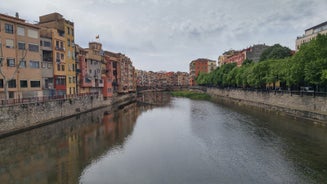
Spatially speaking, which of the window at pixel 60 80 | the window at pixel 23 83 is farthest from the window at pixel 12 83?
the window at pixel 60 80

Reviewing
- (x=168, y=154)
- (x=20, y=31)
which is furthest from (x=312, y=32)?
(x=20, y=31)

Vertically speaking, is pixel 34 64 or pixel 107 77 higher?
pixel 34 64

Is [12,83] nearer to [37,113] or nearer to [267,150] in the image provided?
[37,113]

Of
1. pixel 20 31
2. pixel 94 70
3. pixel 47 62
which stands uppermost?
pixel 20 31

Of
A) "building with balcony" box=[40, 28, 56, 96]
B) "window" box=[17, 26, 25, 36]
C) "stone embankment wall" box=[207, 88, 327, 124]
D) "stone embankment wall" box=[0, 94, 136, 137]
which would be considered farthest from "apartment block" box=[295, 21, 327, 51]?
"window" box=[17, 26, 25, 36]

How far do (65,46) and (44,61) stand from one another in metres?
6.86

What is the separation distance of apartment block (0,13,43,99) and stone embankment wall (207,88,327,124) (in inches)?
1922

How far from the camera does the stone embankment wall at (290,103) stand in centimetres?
3662

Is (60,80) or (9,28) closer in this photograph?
(9,28)

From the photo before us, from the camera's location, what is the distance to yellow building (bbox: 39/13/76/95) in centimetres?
4731

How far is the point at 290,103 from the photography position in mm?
45969

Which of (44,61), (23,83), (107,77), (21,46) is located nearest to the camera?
(21,46)

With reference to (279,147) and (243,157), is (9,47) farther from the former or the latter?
(279,147)

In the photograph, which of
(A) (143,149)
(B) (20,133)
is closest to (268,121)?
(A) (143,149)
